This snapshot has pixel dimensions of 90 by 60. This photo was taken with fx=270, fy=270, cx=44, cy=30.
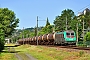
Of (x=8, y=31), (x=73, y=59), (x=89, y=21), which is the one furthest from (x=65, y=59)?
(x=89, y=21)

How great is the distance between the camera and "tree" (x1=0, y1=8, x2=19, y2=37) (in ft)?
338

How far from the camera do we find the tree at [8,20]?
103 metres

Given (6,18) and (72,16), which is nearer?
(6,18)

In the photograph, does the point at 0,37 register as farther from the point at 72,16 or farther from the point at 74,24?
the point at 72,16

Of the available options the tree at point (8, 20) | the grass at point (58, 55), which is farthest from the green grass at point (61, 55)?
the tree at point (8, 20)

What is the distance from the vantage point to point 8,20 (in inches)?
4200

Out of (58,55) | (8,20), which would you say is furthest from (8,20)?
(58,55)

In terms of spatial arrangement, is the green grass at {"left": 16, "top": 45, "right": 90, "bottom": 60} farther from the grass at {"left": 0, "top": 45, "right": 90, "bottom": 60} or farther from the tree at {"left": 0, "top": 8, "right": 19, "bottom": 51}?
the tree at {"left": 0, "top": 8, "right": 19, "bottom": 51}

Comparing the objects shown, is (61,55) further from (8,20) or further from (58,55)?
(8,20)

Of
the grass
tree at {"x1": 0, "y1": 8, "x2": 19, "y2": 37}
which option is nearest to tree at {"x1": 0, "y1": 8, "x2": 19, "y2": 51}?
tree at {"x1": 0, "y1": 8, "x2": 19, "y2": 37}

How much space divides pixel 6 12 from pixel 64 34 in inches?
2176

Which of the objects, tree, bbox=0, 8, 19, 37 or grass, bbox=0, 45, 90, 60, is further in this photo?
tree, bbox=0, 8, 19, 37

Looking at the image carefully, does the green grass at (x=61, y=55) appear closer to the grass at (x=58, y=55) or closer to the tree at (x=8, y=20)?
the grass at (x=58, y=55)

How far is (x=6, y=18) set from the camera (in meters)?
106
